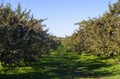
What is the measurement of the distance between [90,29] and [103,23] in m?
4.04

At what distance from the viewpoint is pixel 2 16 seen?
2933 centimetres

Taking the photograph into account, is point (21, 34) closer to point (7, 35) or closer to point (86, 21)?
point (7, 35)

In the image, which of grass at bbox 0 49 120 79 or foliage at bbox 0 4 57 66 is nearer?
foliage at bbox 0 4 57 66

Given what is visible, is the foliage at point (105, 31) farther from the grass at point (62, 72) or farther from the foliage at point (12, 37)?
the foliage at point (12, 37)

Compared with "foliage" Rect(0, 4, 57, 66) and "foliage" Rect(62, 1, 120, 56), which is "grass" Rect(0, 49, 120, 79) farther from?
"foliage" Rect(62, 1, 120, 56)

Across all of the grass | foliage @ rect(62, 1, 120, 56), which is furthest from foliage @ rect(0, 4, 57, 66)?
foliage @ rect(62, 1, 120, 56)

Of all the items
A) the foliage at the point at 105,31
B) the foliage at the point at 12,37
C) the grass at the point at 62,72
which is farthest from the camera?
the foliage at the point at 105,31

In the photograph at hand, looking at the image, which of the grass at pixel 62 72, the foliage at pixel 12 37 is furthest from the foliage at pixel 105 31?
the foliage at pixel 12 37

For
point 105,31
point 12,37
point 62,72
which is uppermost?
point 105,31

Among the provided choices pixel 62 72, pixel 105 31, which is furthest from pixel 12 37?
pixel 105 31

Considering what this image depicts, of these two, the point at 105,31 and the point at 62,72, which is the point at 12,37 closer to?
the point at 62,72

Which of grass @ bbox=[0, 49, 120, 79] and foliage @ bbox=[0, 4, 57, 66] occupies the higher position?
foliage @ bbox=[0, 4, 57, 66]

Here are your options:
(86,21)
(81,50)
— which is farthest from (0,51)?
(81,50)

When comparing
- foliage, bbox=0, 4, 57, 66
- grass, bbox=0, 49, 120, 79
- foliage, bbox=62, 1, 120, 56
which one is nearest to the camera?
foliage, bbox=0, 4, 57, 66
